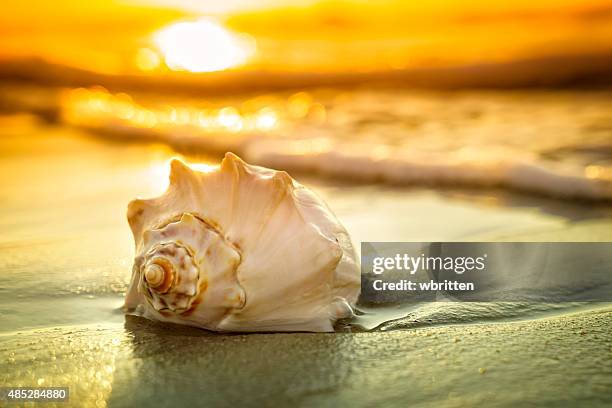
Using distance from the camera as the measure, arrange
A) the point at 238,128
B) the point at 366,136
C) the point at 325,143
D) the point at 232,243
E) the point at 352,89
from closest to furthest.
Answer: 1. the point at 232,243
2. the point at 325,143
3. the point at 366,136
4. the point at 238,128
5. the point at 352,89

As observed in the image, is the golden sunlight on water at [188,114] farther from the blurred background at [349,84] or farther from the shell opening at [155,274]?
the shell opening at [155,274]

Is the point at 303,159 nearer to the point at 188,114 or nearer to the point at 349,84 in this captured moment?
the point at 188,114

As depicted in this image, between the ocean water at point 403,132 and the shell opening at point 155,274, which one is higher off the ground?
the ocean water at point 403,132

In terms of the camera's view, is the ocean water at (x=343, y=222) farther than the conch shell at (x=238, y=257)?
No

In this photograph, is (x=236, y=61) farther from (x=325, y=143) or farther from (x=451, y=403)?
(x=451, y=403)

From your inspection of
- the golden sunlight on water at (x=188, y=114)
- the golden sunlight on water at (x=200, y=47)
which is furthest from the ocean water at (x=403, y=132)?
the golden sunlight on water at (x=200, y=47)

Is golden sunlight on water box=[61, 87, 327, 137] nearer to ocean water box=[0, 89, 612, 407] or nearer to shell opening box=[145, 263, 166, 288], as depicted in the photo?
ocean water box=[0, 89, 612, 407]

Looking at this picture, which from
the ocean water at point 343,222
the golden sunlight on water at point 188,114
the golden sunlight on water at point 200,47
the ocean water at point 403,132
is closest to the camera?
the ocean water at point 343,222

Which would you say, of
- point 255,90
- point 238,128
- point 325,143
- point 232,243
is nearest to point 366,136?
point 325,143
